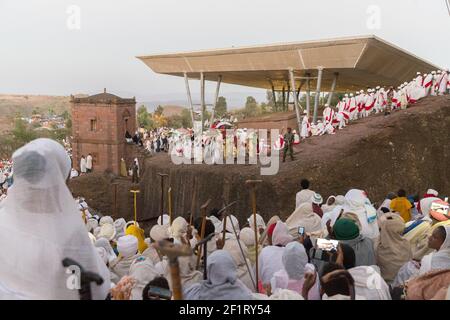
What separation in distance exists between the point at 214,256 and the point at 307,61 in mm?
17386

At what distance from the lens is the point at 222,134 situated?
16.9m

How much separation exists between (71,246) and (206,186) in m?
12.7

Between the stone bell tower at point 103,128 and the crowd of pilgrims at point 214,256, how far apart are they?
21.7 meters

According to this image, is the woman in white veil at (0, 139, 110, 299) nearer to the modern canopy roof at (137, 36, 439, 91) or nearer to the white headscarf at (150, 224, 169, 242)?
the white headscarf at (150, 224, 169, 242)

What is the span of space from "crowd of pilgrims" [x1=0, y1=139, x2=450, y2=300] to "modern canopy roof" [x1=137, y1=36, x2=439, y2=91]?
1277cm

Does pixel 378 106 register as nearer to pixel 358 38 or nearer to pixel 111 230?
pixel 358 38

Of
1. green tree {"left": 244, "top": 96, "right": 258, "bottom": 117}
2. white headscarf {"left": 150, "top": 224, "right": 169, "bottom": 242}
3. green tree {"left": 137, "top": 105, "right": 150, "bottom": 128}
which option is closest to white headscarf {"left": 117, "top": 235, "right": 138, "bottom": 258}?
white headscarf {"left": 150, "top": 224, "right": 169, "bottom": 242}

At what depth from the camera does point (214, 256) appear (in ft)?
9.68

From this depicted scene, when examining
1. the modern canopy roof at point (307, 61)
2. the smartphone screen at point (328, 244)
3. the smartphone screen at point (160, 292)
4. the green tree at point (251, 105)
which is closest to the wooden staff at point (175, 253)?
the smartphone screen at point (160, 292)

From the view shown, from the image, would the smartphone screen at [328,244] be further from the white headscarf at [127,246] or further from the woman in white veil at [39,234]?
the woman in white veil at [39,234]

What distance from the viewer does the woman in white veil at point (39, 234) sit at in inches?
94.4

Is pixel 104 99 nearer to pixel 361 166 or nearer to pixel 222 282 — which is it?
pixel 361 166

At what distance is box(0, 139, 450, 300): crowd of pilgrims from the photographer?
2.42 meters

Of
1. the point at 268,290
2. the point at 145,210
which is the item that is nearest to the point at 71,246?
the point at 268,290
